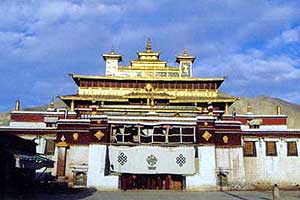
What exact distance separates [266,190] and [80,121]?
12.9 m

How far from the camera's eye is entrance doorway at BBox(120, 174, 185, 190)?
90.9ft

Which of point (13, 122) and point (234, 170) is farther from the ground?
point (13, 122)

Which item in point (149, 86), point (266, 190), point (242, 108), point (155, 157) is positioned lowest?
point (266, 190)

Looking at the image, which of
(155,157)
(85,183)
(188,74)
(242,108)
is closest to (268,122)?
(188,74)

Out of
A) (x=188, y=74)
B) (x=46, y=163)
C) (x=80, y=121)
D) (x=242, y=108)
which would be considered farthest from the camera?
(x=242, y=108)

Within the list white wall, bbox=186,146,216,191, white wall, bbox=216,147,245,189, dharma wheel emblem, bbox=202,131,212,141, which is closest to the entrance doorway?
white wall, bbox=186,146,216,191

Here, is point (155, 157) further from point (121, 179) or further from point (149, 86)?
point (149, 86)

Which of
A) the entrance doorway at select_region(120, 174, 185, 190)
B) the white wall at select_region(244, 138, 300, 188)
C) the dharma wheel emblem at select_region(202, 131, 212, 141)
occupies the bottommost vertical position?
the entrance doorway at select_region(120, 174, 185, 190)

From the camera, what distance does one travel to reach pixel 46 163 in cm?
2075

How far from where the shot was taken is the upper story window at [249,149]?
31164mm

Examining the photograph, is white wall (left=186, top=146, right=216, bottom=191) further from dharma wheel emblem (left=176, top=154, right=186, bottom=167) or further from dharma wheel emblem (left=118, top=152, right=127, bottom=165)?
dharma wheel emblem (left=118, top=152, right=127, bottom=165)

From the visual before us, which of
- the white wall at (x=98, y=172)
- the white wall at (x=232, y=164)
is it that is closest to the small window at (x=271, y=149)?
the white wall at (x=232, y=164)

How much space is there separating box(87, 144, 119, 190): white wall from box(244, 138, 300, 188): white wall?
9.60m

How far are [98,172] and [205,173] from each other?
22.1ft
